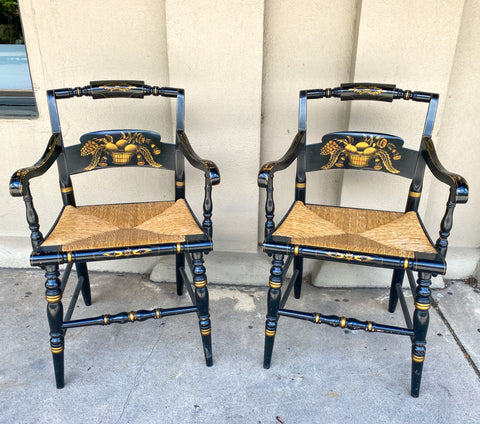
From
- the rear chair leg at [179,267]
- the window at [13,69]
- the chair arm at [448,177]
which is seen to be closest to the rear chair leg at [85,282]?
the rear chair leg at [179,267]

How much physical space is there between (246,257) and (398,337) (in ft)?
2.90

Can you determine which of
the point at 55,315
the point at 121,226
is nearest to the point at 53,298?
the point at 55,315

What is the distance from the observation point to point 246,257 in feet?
7.91

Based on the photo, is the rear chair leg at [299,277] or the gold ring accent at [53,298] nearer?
the gold ring accent at [53,298]

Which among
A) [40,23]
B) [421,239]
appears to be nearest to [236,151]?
[421,239]

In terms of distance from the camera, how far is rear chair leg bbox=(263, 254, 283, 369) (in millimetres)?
1623

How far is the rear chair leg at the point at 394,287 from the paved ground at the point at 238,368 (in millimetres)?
60

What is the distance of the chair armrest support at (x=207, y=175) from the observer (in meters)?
1.63

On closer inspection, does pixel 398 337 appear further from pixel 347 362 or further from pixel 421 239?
pixel 421 239

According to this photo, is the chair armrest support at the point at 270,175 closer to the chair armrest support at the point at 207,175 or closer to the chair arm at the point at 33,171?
the chair armrest support at the point at 207,175

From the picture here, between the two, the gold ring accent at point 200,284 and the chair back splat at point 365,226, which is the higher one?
the chair back splat at point 365,226

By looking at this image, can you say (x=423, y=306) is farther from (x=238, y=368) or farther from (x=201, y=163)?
(x=201, y=163)

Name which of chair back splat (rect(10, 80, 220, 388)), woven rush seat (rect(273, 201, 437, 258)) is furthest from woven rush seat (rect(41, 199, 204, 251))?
woven rush seat (rect(273, 201, 437, 258))

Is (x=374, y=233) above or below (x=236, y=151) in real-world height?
below
